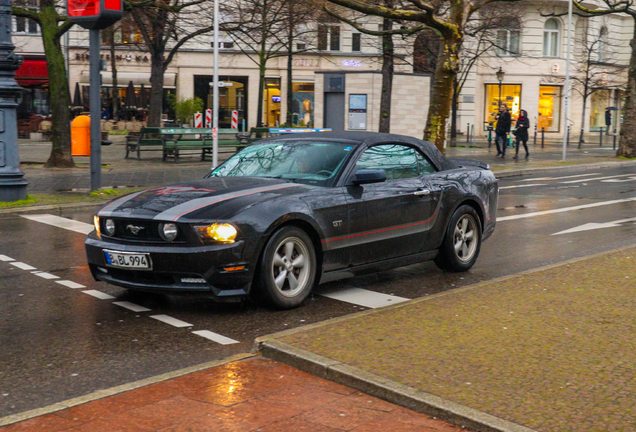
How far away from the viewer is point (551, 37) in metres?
50.4

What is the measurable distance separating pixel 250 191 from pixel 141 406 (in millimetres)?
2696

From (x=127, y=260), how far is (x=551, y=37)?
47920mm

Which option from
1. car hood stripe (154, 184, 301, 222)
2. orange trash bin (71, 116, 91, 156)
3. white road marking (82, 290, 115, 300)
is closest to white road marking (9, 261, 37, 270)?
white road marking (82, 290, 115, 300)

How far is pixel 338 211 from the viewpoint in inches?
282

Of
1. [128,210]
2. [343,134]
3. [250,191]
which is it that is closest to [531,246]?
[343,134]

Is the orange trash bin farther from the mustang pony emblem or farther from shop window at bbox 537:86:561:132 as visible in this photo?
shop window at bbox 537:86:561:132

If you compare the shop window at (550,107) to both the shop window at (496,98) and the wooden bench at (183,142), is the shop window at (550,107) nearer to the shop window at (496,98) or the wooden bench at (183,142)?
the shop window at (496,98)

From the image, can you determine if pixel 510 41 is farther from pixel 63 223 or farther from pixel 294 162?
pixel 294 162

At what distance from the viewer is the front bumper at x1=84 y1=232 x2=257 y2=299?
6.36m

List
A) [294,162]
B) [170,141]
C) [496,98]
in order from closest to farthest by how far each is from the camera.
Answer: [294,162], [170,141], [496,98]

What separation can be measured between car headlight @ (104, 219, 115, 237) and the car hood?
6 cm

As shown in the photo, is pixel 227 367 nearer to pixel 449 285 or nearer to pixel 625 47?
pixel 449 285

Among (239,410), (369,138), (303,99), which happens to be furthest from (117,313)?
(303,99)

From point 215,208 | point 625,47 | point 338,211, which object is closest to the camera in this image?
point 215,208
